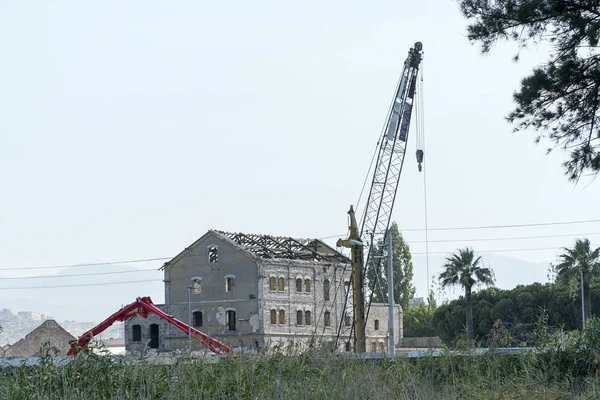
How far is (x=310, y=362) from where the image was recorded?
13812mm

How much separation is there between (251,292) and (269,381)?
5304 cm

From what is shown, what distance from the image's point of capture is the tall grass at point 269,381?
12.3 m

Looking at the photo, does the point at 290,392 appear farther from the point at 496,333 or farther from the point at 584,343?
the point at 584,343

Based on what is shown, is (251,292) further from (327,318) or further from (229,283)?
(327,318)

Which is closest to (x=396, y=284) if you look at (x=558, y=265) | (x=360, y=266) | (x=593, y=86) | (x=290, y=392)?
(x=558, y=265)

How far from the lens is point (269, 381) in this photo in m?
13.0

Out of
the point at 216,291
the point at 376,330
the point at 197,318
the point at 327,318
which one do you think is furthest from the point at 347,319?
the point at 197,318

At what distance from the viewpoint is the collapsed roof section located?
68025mm

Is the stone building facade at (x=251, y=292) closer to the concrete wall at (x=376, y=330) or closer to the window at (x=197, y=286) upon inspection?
the window at (x=197, y=286)

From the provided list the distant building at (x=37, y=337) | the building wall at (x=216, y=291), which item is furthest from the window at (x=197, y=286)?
the distant building at (x=37, y=337)

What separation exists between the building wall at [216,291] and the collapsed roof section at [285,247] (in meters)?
1.13

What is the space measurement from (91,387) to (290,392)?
2.57 metres

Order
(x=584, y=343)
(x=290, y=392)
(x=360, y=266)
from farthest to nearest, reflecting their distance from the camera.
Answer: (x=360, y=266) < (x=584, y=343) < (x=290, y=392)

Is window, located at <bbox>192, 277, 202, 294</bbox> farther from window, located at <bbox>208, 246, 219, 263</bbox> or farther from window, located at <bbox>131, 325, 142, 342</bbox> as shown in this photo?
window, located at <bbox>131, 325, 142, 342</bbox>
